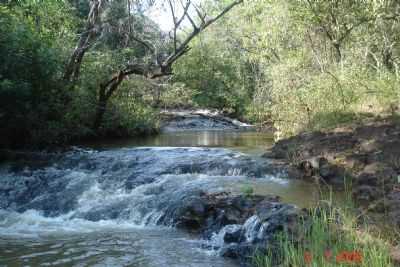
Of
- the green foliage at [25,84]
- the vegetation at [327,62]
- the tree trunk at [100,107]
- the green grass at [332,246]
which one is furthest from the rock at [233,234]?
the tree trunk at [100,107]

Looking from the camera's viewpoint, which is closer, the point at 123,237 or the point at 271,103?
the point at 123,237

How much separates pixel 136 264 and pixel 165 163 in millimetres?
6690

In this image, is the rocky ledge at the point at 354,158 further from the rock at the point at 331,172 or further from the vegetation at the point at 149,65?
the vegetation at the point at 149,65

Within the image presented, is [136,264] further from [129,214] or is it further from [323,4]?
[323,4]

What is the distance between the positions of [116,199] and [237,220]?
10.5ft

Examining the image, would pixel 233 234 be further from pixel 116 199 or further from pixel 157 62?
pixel 157 62

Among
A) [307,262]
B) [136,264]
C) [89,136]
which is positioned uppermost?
[89,136]

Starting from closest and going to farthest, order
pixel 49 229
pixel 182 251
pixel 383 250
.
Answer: pixel 383 250 → pixel 182 251 → pixel 49 229

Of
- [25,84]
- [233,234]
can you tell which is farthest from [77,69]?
[233,234]

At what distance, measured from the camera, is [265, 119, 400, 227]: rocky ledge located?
9375 mm

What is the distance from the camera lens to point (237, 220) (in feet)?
26.8

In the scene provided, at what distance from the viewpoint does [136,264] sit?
664 cm

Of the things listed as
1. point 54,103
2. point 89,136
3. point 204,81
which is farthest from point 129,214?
point 204,81

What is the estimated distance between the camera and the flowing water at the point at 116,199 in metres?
7.11
